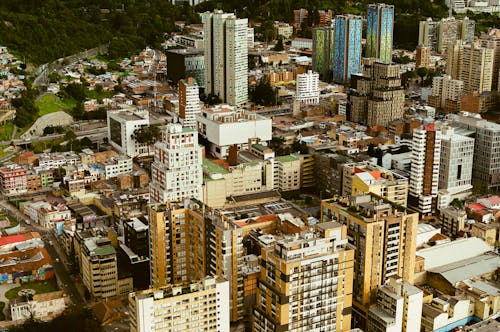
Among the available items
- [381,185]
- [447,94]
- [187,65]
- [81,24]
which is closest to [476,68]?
[447,94]

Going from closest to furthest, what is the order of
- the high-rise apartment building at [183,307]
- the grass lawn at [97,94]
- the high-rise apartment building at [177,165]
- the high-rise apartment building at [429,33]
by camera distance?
1. the high-rise apartment building at [183,307]
2. the high-rise apartment building at [177,165]
3. the grass lawn at [97,94]
4. the high-rise apartment building at [429,33]

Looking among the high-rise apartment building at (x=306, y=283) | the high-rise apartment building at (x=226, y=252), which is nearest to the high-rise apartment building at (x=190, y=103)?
the high-rise apartment building at (x=226, y=252)

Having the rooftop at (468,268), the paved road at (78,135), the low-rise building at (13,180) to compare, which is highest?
the paved road at (78,135)

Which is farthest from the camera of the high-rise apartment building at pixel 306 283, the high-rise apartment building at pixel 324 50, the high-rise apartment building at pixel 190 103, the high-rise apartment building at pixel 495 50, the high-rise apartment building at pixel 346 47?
the high-rise apartment building at pixel 324 50

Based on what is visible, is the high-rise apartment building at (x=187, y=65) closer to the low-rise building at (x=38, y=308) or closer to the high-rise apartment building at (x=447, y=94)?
the high-rise apartment building at (x=447, y=94)

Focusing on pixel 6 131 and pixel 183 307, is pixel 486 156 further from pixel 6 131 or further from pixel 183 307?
pixel 6 131
